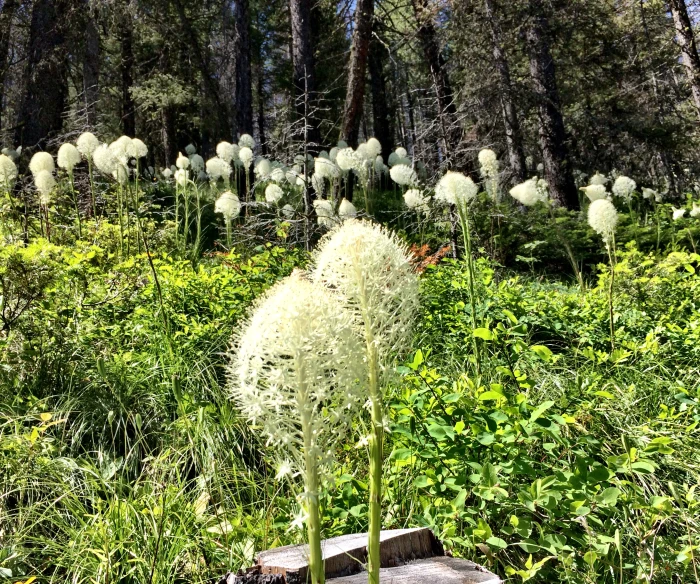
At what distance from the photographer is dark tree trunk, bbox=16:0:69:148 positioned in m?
9.19

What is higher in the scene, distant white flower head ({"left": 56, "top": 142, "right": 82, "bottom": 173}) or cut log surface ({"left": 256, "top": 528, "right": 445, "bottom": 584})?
distant white flower head ({"left": 56, "top": 142, "right": 82, "bottom": 173})

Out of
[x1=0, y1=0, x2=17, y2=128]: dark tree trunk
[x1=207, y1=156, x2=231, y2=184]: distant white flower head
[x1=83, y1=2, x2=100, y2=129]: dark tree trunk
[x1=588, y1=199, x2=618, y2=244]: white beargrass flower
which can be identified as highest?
[x1=0, y1=0, x2=17, y2=128]: dark tree trunk

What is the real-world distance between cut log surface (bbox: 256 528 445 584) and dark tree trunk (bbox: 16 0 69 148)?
9.39 meters

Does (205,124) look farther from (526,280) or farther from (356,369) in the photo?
(356,369)

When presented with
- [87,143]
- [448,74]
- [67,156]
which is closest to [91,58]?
[67,156]

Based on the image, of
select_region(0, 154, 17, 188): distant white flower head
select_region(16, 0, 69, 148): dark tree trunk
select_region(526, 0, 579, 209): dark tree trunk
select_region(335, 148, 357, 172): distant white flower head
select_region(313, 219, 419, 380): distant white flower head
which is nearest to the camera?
select_region(313, 219, 419, 380): distant white flower head

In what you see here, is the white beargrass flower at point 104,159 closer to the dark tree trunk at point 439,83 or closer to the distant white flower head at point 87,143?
the distant white flower head at point 87,143

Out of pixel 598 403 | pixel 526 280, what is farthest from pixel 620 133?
pixel 598 403

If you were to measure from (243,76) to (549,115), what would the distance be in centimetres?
564

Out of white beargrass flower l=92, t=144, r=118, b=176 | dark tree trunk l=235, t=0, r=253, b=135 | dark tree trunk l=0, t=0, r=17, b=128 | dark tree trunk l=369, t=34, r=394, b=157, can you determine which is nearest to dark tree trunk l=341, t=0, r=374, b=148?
dark tree trunk l=235, t=0, r=253, b=135

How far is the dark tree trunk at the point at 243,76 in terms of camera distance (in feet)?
34.7

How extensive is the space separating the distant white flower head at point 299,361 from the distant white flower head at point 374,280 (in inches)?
3.9

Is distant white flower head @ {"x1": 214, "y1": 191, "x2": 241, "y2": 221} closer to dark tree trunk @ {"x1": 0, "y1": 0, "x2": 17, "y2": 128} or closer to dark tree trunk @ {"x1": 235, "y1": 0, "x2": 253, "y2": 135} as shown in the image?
dark tree trunk @ {"x1": 235, "y1": 0, "x2": 253, "y2": 135}

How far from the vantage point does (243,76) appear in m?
10.7
